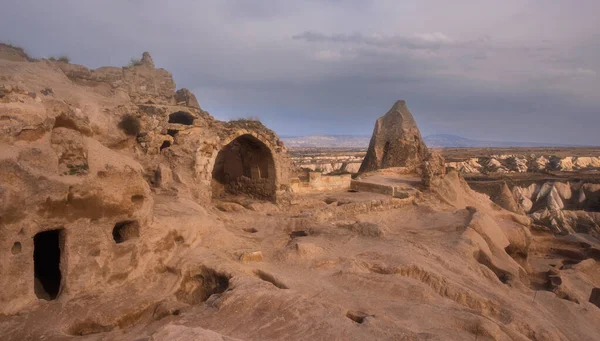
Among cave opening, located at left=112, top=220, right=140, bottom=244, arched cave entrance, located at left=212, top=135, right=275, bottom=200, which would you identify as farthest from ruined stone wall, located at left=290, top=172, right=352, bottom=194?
cave opening, located at left=112, top=220, right=140, bottom=244

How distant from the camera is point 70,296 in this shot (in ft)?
18.8

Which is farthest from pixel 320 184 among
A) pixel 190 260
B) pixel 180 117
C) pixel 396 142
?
pixel 190 260

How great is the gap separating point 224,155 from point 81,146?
9.14 m

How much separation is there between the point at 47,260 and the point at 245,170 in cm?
860

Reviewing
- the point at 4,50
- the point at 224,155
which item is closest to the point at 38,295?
the point at 224,155

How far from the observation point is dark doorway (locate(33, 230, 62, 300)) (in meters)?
6.45

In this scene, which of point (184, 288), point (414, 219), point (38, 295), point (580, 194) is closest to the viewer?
point (38, 295)

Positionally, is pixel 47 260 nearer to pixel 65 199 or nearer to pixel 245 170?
pixel 65 199

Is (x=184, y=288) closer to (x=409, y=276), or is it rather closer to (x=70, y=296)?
(x=70, y=296)

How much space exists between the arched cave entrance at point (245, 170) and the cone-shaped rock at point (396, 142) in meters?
11.0

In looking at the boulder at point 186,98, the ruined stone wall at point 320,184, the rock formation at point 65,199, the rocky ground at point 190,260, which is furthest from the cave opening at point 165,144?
the boulder at point 186,98

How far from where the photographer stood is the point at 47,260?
671cm

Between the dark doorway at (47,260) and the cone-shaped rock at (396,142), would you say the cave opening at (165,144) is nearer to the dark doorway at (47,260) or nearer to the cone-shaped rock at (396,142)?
the dark doorway at (47,260)

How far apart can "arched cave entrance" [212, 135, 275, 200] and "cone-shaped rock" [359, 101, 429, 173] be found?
36.0ft
